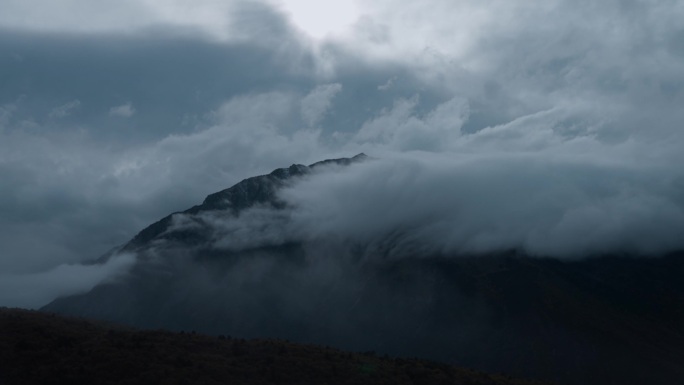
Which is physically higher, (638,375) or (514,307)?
(514,307)

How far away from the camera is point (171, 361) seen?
208 feet

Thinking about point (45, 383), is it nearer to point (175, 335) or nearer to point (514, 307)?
point (175, 335)

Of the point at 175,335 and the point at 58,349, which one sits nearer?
the point at 58,349

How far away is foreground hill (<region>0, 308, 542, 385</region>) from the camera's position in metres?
60.1

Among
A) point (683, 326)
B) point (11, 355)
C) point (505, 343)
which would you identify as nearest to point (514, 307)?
point (505, 343)

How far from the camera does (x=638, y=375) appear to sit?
149375 millimetres

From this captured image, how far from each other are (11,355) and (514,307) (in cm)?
15423

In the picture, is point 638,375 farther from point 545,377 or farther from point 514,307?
point 514,307

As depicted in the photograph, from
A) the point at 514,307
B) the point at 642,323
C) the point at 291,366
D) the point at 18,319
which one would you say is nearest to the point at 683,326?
the point at 642,323

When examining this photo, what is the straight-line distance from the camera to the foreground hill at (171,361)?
6012 cm

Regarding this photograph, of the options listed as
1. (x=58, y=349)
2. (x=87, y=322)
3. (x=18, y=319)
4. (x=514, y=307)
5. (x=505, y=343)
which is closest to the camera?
(x=58, y=349)

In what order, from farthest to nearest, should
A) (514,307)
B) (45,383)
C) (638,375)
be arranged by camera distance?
(514,307) → (638,375) → (45,383)

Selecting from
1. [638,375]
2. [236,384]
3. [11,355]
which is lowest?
[638,375]

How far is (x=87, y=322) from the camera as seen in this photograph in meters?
78.9
